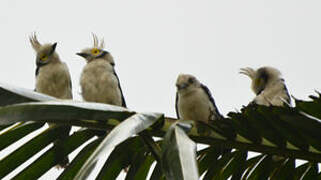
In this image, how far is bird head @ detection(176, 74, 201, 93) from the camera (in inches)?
194

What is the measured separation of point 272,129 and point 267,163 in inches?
Answer: 12.7

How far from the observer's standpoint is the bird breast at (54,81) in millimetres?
6105

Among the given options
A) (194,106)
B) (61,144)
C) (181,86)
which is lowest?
(194,106)

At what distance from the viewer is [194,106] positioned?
4914 mm

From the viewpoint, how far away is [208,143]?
7.50 ft

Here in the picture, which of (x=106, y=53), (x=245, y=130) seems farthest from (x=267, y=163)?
(x=106, y=53)

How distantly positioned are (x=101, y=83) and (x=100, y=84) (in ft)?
0.05

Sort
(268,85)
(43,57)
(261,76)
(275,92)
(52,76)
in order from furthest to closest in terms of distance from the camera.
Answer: (43,57)
(52,76)
(261,76)
(268,85)
(275,92)

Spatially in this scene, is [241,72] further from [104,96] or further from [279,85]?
[104,96]

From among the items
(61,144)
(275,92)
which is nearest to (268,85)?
(275,92)

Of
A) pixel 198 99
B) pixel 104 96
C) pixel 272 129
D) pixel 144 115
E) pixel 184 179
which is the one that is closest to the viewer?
pixel 184 179

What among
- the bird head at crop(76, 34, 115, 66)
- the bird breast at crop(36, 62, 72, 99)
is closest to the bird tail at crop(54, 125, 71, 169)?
the bird breast at crop(36, 62, 72, 99)

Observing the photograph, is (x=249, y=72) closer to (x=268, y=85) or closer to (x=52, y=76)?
(x=268, y=85)

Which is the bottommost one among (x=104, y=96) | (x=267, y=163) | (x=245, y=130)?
(x=104, y=96)
